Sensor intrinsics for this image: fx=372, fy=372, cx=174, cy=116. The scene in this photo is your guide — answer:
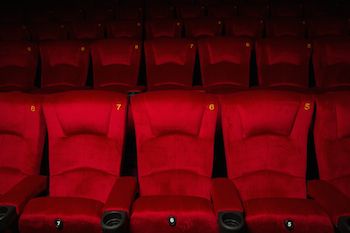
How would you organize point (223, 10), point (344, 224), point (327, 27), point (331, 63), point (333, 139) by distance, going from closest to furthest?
point (344, 224) < point (333, 139) < point (331, 63) < point (327, 27) < point (223, 10)

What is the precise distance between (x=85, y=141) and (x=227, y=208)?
0.82 ft

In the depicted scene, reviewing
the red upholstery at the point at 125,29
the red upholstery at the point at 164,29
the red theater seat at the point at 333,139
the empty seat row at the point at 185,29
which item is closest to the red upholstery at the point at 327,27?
the empty seat row at the point at 185,29

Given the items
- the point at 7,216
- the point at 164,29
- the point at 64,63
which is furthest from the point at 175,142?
the point at 164,29

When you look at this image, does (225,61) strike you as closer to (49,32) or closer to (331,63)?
(331,63)

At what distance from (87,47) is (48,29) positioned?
1.11ft

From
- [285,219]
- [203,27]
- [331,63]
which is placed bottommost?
[285,219]

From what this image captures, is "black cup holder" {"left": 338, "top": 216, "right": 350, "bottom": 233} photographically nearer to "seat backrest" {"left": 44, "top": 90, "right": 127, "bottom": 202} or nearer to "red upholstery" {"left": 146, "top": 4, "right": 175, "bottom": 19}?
"seat backrest" {"left": 44, "top": 90, "right": 127, "bottom": 202}

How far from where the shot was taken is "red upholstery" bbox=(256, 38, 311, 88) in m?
0.90

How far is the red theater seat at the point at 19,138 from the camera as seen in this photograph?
57 cm

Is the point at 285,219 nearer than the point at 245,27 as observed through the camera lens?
Yes

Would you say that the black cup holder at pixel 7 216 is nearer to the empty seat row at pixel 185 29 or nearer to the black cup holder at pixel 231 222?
the black cup holder at pixel 231 222

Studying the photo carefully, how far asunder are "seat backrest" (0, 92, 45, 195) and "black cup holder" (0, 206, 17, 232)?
0.13m

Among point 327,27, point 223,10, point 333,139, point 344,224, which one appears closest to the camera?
point 344,224

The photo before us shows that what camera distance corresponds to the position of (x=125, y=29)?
1.21 meters
